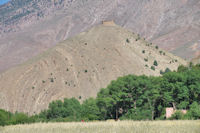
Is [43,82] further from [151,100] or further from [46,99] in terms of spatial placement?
[151,100]

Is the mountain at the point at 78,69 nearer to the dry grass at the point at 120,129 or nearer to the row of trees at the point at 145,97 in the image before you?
the row of trees at the point at 145,97

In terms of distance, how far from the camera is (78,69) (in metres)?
145

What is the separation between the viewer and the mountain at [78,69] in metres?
136

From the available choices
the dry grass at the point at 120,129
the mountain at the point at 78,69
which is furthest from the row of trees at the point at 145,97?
the mountain at the point at 78,69

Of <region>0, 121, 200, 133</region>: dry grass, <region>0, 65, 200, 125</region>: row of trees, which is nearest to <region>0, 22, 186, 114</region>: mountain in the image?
<region>0, 65, 200, 125</region>: row of trees

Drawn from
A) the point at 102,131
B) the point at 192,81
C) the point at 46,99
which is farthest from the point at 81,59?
the point at 102,131

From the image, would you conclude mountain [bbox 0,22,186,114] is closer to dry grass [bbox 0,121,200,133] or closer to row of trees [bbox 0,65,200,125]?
row of trees [bbox 0,65,200,125]

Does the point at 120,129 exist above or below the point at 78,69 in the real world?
below

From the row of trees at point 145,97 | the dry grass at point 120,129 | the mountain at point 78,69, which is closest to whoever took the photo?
the dry grass at point 120,129

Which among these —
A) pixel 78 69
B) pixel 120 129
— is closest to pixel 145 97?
pixel 120 129

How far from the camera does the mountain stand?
136 metres

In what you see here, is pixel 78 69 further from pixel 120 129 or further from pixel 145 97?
pixel 120 129

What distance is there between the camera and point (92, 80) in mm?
138625

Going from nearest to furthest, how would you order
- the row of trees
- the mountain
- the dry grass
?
the dry grass
the row of trees
the mountain
